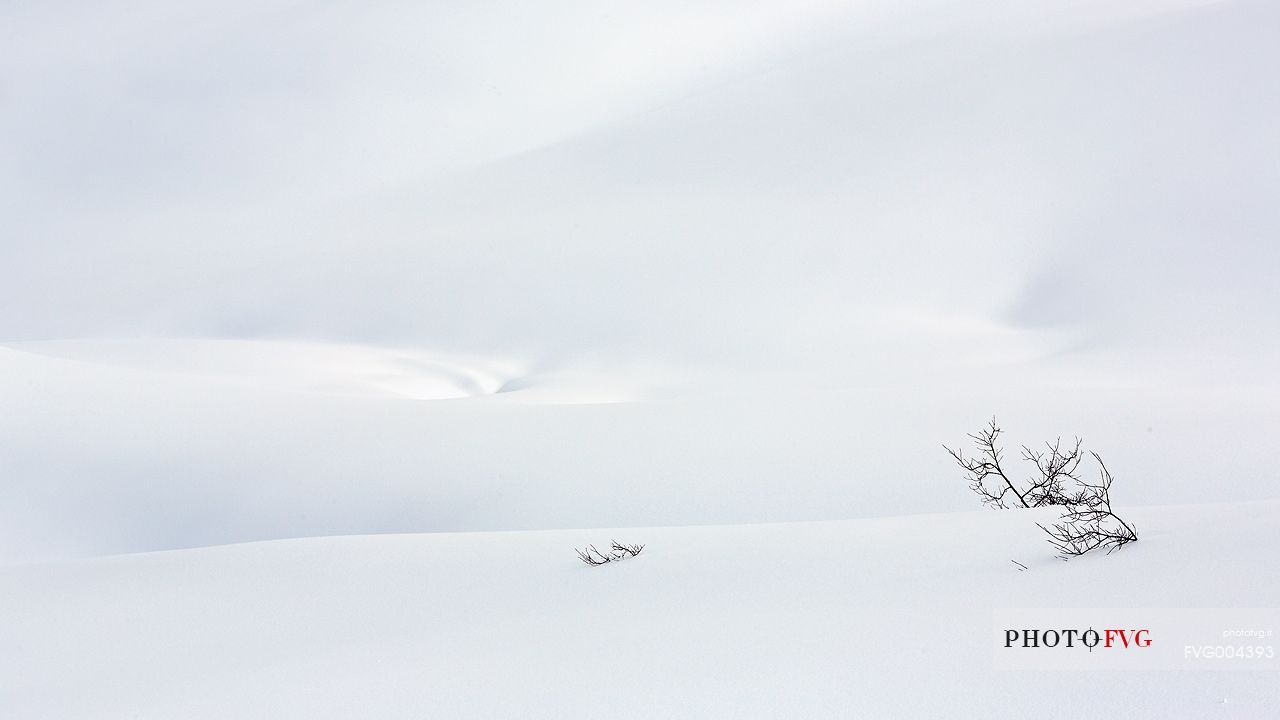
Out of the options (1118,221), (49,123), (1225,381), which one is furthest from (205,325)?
(49,123)

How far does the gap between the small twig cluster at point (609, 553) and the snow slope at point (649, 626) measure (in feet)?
0.15

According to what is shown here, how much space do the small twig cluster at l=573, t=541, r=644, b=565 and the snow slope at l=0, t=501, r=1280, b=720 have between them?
0.05 metres

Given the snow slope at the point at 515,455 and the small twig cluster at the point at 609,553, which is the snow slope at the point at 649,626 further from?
the snow slope at the point at 515,455

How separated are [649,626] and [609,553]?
93 centimetres

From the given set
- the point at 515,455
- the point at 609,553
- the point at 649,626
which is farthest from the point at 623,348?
the point at 649,626

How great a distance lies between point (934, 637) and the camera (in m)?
2.55

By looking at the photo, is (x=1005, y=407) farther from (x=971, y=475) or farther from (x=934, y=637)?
(x=934, y=637)

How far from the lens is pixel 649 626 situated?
2.96 metres

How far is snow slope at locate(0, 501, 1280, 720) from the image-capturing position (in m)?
2.37

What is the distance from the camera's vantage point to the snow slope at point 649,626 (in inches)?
93.1

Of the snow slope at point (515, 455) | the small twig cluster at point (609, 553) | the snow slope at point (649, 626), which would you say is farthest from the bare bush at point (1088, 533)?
the snow slope at point (515, 455)

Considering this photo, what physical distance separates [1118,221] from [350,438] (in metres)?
14.4

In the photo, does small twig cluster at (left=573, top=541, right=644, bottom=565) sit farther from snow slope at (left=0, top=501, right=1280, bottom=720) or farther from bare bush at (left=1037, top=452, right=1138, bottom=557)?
bare bush at (left=1037, top=452, right=1138, bottom=557)

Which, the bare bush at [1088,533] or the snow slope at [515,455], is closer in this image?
the bare bush at [1088,533]
